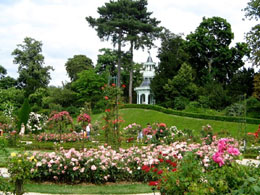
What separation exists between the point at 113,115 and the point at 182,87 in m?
23.3

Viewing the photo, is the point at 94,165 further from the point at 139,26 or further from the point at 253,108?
the point at 139,26

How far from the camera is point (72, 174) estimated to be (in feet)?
26.1

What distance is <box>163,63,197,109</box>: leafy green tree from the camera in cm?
3403

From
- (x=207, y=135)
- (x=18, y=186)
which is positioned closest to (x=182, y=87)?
(x=207, y=135)

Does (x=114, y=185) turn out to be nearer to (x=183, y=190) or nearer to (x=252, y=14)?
(x=183, y=190)

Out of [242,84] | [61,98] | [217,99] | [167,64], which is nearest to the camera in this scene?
[217,99]

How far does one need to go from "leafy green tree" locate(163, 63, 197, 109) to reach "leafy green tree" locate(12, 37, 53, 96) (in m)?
21.1

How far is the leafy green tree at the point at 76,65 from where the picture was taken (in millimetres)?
50781

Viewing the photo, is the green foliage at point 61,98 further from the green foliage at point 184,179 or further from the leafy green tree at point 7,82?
the green foliage at point 184,179

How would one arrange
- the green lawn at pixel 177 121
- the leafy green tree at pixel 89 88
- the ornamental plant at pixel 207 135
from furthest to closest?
the leafy green tree at pixel 89 88, the green lawn at pixel 177 121, the ornamental plant at pixel 207 135

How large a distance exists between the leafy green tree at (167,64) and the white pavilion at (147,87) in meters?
2.64

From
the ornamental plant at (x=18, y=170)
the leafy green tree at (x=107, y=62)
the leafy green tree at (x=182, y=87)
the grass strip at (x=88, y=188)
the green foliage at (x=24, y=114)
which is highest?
the leafy green tree at (x=107, y=62)

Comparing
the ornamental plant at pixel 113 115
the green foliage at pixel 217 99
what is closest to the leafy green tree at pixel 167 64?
the green foliage at pixel 217 99

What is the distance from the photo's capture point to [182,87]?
3434 centimetres
